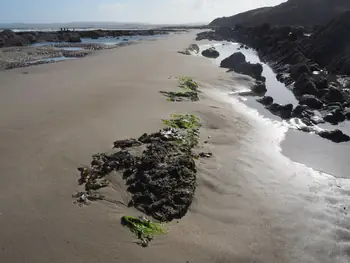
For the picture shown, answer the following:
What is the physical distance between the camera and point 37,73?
17859 millimetres

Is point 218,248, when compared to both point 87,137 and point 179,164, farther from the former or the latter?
point 87,137

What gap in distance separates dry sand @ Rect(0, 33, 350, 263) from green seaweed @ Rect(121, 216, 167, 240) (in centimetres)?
13

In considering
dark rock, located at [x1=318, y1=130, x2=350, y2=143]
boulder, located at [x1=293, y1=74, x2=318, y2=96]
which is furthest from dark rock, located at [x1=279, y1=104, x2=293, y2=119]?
boulder, located at [x1=293, y1=74, x2=318, y2=96]

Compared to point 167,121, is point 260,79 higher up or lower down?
lower down

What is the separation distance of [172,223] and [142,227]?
20.6 inches

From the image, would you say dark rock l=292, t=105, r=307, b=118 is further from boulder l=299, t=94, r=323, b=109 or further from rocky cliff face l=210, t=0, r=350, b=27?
rocky cliff face l=210, t=0, r=350, b=27

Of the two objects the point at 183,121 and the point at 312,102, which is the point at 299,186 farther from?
the point at 312,102

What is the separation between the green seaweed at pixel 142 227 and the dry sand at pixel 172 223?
0.13m

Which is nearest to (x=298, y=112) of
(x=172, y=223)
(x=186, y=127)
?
(x=186, y=127)

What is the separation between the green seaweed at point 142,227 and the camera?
477cm

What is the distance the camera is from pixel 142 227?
4871 millimetres

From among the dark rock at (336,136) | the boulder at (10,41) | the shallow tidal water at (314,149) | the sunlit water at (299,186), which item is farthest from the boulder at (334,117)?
the boulder at (10,41)

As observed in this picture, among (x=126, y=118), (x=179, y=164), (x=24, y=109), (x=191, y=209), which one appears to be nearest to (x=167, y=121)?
(x=126, y=118)

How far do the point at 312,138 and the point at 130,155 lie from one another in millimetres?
6172
